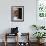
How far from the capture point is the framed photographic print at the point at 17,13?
271 inches

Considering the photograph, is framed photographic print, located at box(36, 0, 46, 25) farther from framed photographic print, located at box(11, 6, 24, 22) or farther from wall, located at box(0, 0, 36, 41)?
framed photographic print, located at box(11, 6, 24, 22)

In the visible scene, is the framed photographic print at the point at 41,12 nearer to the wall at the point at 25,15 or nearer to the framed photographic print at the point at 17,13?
the wall at the point at 25,15

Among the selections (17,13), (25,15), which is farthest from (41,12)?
(17,13)

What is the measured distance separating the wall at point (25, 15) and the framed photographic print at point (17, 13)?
0.43 feet

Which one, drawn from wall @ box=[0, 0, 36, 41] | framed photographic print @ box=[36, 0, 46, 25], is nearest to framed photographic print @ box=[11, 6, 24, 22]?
wall @ box=[0, 0, 36, 41]

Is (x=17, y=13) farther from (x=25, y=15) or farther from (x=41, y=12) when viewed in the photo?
(x=41, y=12)

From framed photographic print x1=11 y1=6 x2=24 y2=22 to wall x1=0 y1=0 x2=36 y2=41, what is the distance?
0.13 meters

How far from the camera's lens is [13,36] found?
22.9 ft

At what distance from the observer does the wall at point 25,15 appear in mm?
6863

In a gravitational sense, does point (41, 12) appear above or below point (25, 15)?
above

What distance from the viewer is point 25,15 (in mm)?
6918

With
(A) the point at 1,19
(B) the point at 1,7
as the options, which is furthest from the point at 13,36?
(B) the point at 1,7

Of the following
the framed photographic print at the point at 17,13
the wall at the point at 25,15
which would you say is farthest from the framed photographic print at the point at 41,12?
the framed photographic print at the point at 17,13

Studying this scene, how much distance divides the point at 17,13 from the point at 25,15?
0.36 meters
